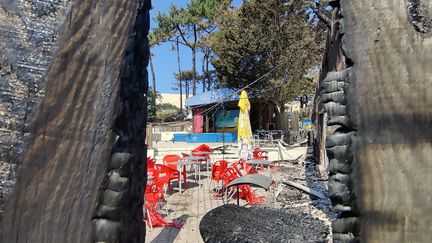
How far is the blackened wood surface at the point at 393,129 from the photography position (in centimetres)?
88

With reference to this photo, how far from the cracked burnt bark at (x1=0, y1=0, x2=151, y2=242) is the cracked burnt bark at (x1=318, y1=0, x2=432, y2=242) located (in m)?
0.49

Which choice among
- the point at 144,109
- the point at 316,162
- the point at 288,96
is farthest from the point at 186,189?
the point at 288,96

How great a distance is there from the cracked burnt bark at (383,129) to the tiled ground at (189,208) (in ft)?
19.2

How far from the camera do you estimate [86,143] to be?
0.82m

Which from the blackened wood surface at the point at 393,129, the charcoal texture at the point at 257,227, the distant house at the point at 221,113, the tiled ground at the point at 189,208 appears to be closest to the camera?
the blackened wood surface at the point at 393,129

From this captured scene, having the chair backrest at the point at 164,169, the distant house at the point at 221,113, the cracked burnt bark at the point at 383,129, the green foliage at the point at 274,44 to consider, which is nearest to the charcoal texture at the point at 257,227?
the cracked burnt bark at the point at 383,129

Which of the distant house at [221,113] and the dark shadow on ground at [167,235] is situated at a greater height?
the distant house at [221,113]

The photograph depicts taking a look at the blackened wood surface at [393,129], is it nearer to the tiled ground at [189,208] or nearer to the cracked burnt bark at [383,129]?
the cracked burnt bark at [383,129]

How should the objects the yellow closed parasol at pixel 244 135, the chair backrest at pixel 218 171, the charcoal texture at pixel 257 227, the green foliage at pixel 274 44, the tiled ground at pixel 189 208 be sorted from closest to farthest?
the charcoal texture at pixel 257 227 < the tiled ground at pixel 189 208 < the chair backrest at pixel 218 171 < the yellow closed parasol at pixel 244 135 < the green foliage at pixel 274 44

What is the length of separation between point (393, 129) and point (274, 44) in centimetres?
2189

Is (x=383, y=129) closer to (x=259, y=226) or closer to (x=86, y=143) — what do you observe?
(x=86, y=143)

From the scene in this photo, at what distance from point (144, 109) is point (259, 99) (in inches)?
912

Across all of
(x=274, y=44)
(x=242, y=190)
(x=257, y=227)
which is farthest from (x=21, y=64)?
(x=274, y=44)

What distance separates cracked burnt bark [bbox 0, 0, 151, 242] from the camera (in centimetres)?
77
